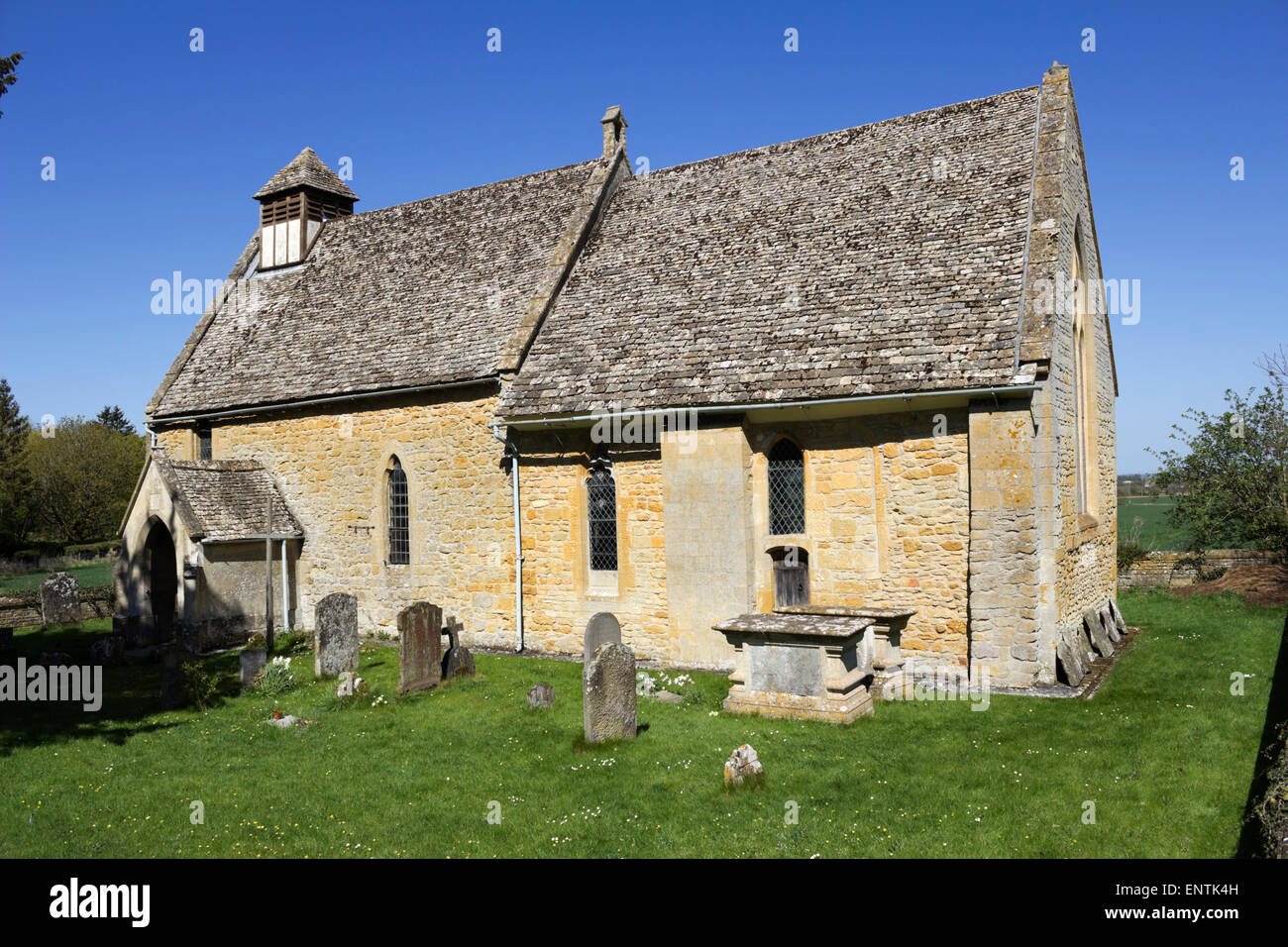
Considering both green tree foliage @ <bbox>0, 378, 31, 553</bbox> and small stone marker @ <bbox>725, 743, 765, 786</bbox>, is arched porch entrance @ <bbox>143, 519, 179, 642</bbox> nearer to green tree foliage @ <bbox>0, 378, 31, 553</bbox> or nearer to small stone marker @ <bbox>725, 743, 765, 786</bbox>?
small stone marker @ <bbox>725, 743, 765, 786</bbox>

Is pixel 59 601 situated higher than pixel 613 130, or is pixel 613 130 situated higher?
pixel 613 130

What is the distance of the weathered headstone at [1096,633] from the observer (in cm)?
1602

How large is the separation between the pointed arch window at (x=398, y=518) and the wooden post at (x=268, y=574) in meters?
2.65

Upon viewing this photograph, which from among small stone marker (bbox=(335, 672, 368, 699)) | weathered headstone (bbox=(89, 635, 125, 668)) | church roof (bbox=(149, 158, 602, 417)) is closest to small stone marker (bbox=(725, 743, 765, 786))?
small stone marker (bbox=(335, 672, 368, 699))

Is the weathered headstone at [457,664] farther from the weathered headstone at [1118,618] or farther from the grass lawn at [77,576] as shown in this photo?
the grass lawn at [77,576]

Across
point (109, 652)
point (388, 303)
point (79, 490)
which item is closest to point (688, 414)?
point (388, 303)

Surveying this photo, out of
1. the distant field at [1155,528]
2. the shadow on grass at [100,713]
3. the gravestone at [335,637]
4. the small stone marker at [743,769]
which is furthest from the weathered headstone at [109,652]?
the distant field at [1155,528]

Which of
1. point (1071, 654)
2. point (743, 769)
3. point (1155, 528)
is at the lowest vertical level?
point (743, 769)

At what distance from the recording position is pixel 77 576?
36.7 m

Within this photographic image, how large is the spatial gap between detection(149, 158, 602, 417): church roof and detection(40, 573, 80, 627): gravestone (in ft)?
17.4

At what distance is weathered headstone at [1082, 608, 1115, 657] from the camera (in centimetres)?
1602

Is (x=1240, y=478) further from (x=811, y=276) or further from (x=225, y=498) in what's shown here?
(x=225, y=498)

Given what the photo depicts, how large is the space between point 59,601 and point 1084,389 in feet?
86.4
